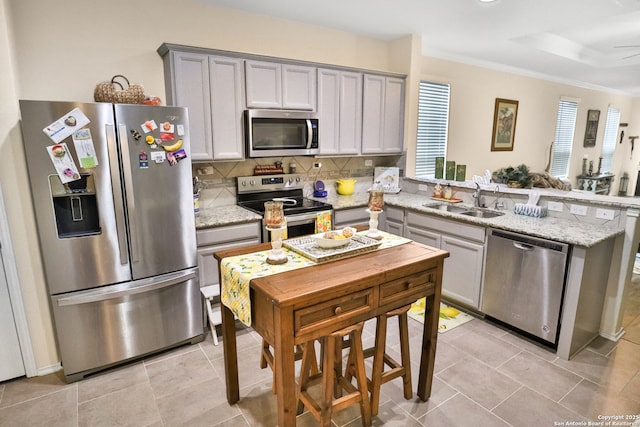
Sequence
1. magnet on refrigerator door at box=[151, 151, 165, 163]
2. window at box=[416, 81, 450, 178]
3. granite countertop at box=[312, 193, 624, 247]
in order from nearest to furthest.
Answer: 1. magnet on refrigerator door at box=[151, 151, 165, 163]
2. granite countertop at box=[312, 193, 624, 247]
3. window at box=[416, 81, 450, 178]

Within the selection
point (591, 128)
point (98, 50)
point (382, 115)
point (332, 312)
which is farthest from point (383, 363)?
point (591, 128)

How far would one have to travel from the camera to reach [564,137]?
704 cm

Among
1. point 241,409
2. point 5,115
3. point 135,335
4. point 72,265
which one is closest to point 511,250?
point 241,409

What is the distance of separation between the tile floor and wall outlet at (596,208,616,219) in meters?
1.00

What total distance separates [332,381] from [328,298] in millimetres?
461

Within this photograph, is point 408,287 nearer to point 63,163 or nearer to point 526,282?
point 526,282

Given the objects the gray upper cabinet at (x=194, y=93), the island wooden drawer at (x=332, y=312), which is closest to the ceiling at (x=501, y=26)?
the gray upper cabinet at (x=194, y=93)

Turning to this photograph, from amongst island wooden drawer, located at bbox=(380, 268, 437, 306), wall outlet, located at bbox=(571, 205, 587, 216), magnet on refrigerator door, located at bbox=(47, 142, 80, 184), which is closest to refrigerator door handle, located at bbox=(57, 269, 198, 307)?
magnet on refrigerator door, located at bbox=(47, 142, 80, 184)

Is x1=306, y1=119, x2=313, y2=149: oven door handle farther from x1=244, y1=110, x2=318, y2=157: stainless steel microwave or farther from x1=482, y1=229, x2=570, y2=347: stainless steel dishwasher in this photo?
x1=482, y1=229, x2=570, y2=347: stainless steel dishwasher

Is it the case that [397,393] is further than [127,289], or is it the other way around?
[127,289]

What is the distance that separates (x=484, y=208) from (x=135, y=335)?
3209mm

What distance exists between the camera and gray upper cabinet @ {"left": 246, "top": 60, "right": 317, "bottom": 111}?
3.09 m

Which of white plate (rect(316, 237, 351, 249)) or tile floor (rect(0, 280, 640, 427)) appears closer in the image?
white plate (rect(316, 237, 351, 249))

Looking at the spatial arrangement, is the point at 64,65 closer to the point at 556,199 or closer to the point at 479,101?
the point at 556,199
